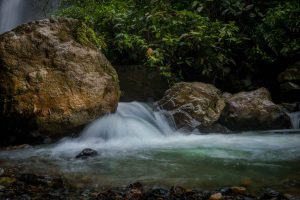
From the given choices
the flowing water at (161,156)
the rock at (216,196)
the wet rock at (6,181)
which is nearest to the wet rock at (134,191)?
the flowing water at (161,156)

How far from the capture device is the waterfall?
7.39 m

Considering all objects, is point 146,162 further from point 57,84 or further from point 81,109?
A: point 57,84

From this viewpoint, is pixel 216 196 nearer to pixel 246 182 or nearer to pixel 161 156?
pixel 246 182

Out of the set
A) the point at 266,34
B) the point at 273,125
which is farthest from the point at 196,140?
the point at 266,34

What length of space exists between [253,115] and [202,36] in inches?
89.5

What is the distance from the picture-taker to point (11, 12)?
17.8 m

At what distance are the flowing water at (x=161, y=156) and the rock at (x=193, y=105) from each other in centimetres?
24

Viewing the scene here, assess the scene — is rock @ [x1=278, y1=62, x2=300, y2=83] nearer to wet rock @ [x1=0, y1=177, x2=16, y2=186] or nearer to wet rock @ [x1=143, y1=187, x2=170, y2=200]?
wet rock @ [x1=143, y1=187, x2=170, y2=200]

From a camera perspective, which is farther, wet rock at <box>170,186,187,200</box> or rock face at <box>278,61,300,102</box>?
rock face at <box>278,61,300,102</box>

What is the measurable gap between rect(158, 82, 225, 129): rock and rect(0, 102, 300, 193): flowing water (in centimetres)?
24

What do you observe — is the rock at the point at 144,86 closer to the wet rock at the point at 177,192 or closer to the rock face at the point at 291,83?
the rock face at the point at 291,83

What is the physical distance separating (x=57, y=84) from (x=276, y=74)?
545 centimetres

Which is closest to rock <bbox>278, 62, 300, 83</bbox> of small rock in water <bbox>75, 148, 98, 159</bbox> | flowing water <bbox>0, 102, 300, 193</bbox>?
flowing water <bbox>0, 102, 300, 193</bbox>

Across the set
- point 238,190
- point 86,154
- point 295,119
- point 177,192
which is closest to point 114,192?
point 177,192
